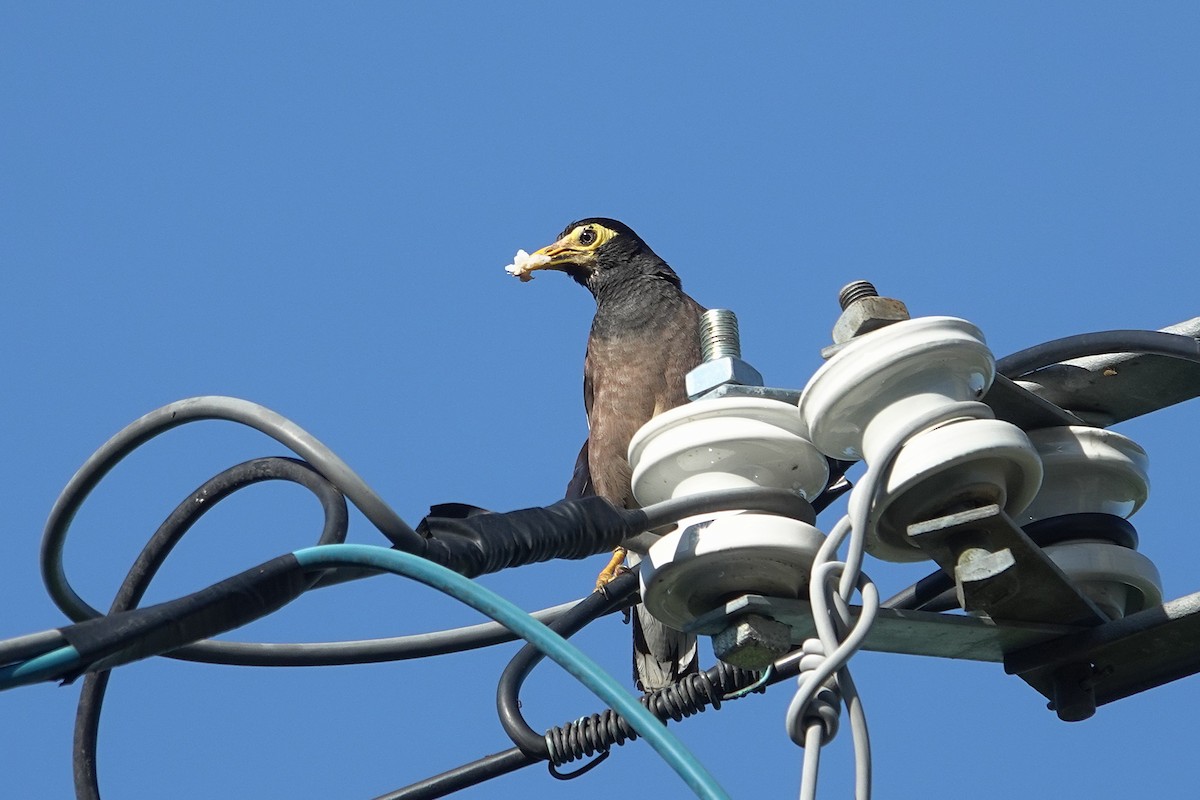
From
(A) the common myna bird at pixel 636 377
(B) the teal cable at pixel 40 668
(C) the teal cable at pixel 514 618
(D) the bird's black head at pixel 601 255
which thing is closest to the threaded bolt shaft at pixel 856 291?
(C) the teal cable at pixel 514 618

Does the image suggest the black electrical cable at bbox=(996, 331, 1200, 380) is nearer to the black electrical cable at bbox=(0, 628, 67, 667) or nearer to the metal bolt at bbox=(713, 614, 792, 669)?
the metal bolt at bbox=(713, 614, 792, 669)

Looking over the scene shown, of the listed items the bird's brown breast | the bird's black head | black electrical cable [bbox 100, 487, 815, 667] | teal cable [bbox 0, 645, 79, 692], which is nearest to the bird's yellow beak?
the bird's black head

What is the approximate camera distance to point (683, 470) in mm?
2539

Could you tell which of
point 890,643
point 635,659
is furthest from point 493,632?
point 635,659

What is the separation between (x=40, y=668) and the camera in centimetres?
178

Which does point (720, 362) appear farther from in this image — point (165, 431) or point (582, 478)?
point (582, 478)

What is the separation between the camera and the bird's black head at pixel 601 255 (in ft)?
22.1

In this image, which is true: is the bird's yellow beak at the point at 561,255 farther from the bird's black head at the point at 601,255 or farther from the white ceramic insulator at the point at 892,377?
the white ceramic insulator at the point at 892,377

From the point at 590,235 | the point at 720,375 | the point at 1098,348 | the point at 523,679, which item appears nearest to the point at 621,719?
the point at 523,679

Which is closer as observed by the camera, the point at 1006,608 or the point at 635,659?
the point at 1006,608

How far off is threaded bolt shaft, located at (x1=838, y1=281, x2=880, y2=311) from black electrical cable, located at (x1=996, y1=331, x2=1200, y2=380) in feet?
0.89

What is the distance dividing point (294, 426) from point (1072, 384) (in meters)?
1.37

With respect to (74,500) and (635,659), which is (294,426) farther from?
(635,659)

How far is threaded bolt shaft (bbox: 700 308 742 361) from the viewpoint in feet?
9.17
